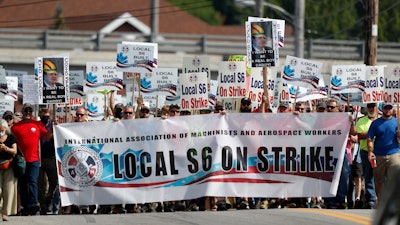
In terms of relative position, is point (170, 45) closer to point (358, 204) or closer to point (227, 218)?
point (358, 204)

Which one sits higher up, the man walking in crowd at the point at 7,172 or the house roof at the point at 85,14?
the house roof at the point at 85,14

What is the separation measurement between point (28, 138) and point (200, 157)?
2684 mm

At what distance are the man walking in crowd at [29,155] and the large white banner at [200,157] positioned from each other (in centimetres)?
35

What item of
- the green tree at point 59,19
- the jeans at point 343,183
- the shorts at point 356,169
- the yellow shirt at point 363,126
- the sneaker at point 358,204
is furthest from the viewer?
the green tree at point 59,19

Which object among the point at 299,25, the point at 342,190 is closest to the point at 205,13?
the point at 299,25

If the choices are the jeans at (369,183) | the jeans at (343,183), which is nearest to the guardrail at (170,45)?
the jeans at (369,183)

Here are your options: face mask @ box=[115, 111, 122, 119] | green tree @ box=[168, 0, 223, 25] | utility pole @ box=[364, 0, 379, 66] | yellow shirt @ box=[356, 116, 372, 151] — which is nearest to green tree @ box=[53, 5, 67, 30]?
green tree @ box=[168, 0, 223, 25]

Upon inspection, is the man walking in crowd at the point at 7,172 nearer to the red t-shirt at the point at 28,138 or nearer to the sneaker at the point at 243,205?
the red t-shirt at the point at 28,138

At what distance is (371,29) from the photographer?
28.5 m

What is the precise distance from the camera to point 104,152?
20125 millimetres

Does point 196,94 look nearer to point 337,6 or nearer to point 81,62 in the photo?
point 81,62

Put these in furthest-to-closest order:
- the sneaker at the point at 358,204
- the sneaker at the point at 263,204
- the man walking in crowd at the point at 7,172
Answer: the sneaker at the point at 358,204
the sneaker at the point at 263,204
the man walking in crowd at the point at 7,172

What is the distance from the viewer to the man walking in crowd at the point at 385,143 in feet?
65.6

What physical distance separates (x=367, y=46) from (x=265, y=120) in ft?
31.1
